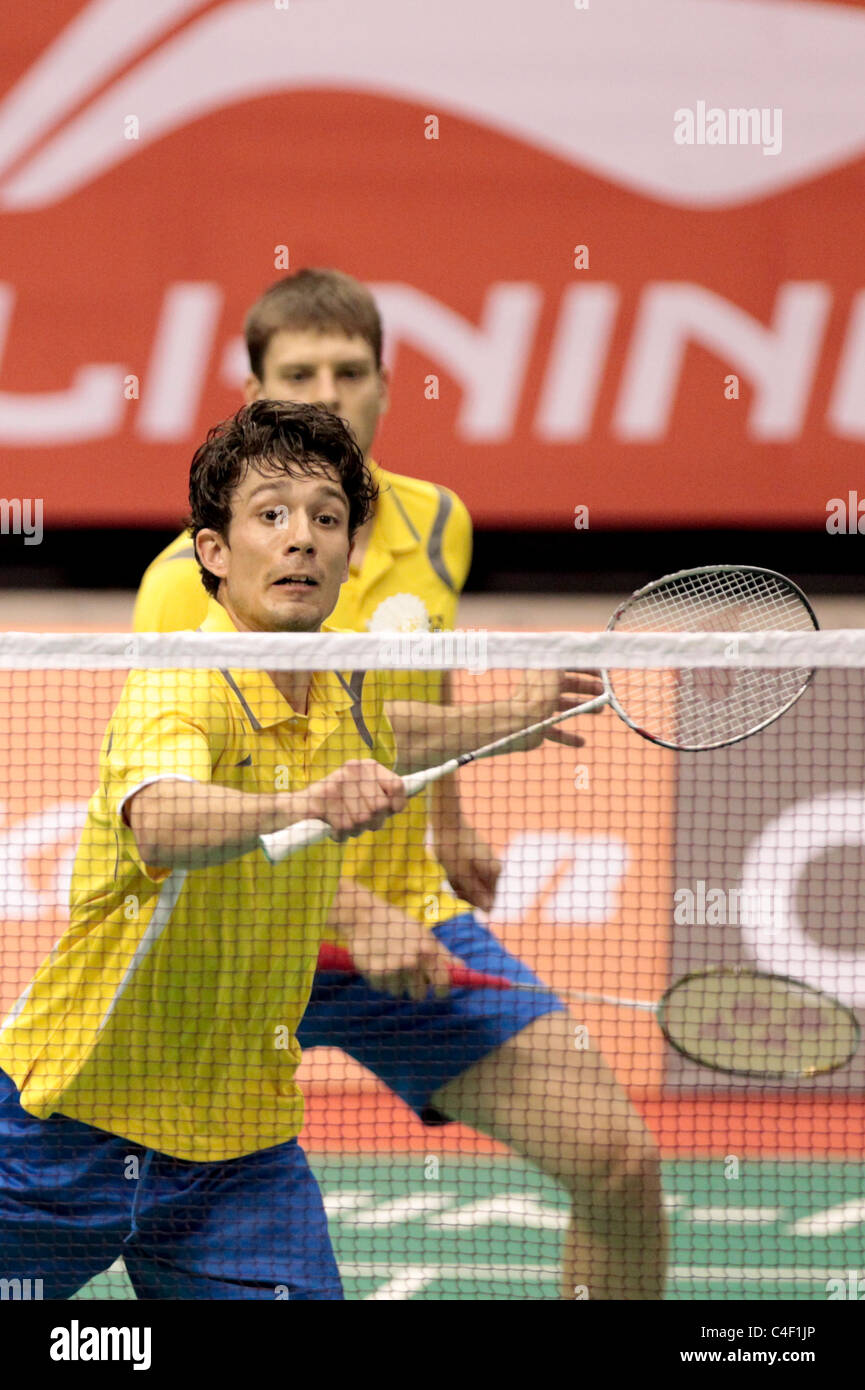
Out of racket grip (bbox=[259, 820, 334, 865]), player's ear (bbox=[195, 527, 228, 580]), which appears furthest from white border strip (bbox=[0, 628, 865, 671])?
racket grip (bbox=[259, 820, 334, 865])

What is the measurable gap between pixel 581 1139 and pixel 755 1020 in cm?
68

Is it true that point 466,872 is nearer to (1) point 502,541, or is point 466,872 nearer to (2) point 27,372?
(1) point 502,541

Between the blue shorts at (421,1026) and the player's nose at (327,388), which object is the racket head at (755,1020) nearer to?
the blue shorts at (421,1026)

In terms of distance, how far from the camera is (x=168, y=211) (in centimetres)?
712

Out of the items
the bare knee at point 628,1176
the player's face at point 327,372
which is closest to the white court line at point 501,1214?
the bare knee at point 628,1176

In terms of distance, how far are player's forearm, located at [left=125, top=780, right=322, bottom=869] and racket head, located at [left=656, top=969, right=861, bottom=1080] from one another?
1.21 m

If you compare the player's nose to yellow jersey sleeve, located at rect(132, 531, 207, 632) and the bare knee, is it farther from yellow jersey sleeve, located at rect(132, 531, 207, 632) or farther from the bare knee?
the bare knee

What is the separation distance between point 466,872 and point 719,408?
373cm

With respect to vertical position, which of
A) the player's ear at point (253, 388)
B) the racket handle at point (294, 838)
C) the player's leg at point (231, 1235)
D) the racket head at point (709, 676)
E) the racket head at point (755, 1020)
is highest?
the player's ear at point (253, 388)

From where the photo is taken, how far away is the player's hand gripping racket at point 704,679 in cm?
345

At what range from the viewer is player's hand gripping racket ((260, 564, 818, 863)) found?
11.3 feet

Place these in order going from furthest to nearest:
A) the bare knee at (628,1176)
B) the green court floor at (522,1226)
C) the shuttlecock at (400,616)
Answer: the green court floor at (522,1226), the shuttlecock at (400,616), the bare knee at (628,1176)
